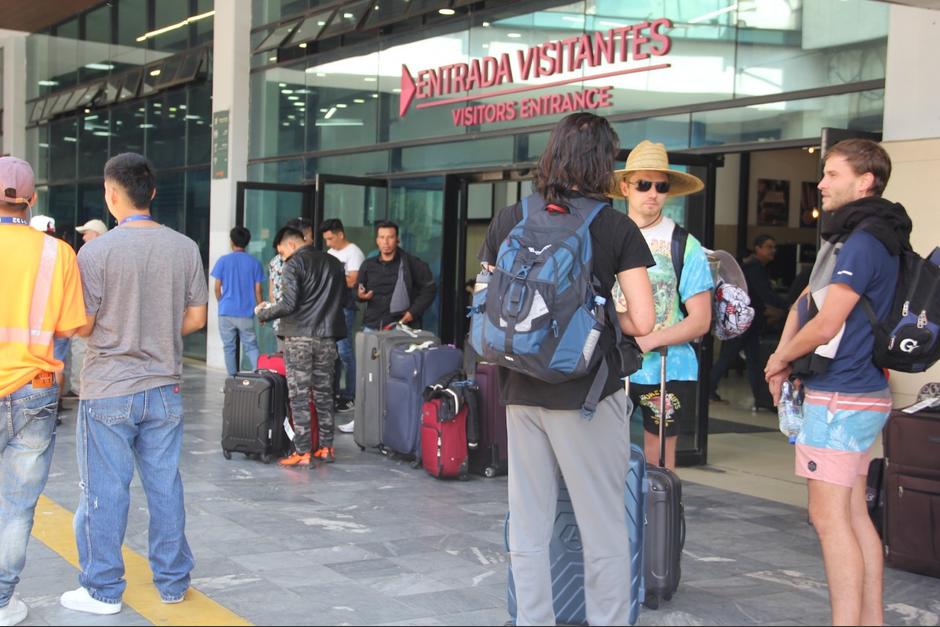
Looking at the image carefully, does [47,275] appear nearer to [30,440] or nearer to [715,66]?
[30,440]

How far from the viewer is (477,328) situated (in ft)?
11.9

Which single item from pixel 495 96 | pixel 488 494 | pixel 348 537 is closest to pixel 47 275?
pixel 348 537

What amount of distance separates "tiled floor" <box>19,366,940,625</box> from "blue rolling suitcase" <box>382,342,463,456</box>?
0.20m

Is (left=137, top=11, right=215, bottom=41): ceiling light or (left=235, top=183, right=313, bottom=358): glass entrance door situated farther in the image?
(left=137, top=11, right=215, bottom=41): ceiling light

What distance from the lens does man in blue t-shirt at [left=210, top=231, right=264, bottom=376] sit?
38.8 ft

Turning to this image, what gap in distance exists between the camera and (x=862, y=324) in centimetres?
388

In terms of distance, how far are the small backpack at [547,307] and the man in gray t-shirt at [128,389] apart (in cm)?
141

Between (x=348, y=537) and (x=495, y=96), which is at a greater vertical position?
(x=495, y=96)

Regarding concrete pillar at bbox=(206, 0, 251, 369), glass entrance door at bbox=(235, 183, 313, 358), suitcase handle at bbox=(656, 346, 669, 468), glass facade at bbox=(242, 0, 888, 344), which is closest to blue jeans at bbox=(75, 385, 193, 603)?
suitcase handle at bbox=(656, 346, 669, 468)

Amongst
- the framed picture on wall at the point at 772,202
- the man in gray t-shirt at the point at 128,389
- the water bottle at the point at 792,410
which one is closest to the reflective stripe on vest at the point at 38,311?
the man in gray t-shirt at the point at 128,389

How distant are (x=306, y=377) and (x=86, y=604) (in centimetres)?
346

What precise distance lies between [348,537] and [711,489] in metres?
2.75

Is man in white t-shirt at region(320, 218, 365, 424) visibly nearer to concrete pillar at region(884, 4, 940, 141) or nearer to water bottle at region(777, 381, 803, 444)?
concrete pillar at region(884, 4, 940, 141)

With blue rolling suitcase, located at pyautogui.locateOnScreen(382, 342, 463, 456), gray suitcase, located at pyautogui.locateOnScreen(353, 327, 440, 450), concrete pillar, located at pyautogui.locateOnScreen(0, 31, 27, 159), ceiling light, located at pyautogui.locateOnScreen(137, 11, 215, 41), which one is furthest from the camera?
concrete pillar, located at pyautogui.locateOnScreen(0, 31, 27, 159)
